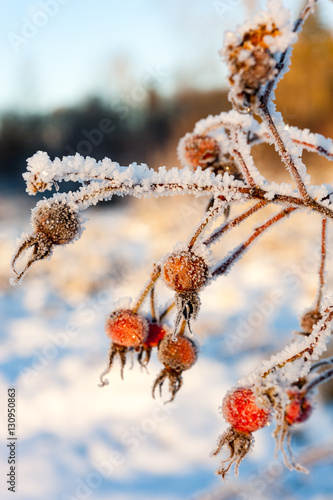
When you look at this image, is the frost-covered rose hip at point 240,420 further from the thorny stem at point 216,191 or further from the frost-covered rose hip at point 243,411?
the thorny stem at point 216,191

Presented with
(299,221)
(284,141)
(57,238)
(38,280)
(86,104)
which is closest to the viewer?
(284,141)

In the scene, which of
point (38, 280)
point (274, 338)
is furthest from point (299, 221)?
point (38, 280)

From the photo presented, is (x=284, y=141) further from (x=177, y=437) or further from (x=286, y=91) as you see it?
(x=286, y=91)

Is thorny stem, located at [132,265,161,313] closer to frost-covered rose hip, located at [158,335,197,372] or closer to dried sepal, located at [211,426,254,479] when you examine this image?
frost-covered rose hip, located at [158,335,197,372]

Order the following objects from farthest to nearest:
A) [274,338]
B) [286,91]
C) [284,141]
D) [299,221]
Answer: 1. [286,91]
2. [299,221]
3. [274,338]
4. [284,141]

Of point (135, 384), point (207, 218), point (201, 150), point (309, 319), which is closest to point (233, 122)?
point (201, 150)

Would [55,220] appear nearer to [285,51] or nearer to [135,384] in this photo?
[285,51]
